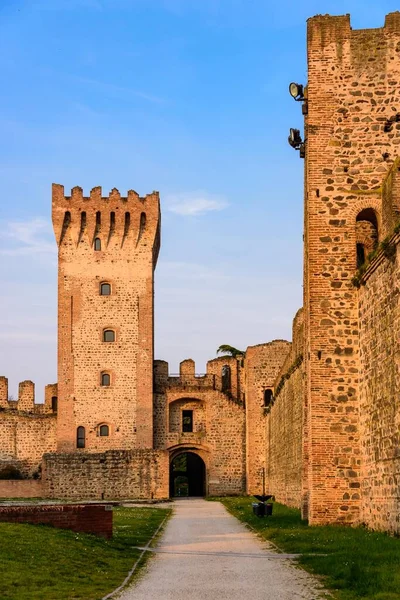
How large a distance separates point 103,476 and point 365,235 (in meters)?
27.8

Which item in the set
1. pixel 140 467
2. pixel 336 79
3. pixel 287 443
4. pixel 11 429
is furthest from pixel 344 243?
pixel 11 429

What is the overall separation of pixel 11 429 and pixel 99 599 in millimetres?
46576

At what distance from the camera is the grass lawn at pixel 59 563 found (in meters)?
10.6

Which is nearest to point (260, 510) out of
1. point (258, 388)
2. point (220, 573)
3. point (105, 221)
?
point (220, 573)

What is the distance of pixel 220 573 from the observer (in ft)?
41.3

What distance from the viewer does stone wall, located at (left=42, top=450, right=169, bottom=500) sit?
149ft

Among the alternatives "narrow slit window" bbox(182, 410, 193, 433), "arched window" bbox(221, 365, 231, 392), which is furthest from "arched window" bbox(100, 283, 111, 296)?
"arched window" bbox(221, 365, 231, 392)

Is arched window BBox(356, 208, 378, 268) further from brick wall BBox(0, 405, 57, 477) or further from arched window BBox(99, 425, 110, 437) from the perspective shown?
brick wall BBox(0, 405, 57, 477)

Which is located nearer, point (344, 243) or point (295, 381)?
point (344, 243)

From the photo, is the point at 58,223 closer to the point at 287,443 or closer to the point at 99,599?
the point at 287,443

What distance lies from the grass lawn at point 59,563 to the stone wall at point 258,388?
113ft

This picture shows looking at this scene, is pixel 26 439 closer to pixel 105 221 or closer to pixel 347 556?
pixel 105 221

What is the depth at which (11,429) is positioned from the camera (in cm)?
5547

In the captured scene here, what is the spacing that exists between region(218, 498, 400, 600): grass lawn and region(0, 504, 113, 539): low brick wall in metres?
2.98
